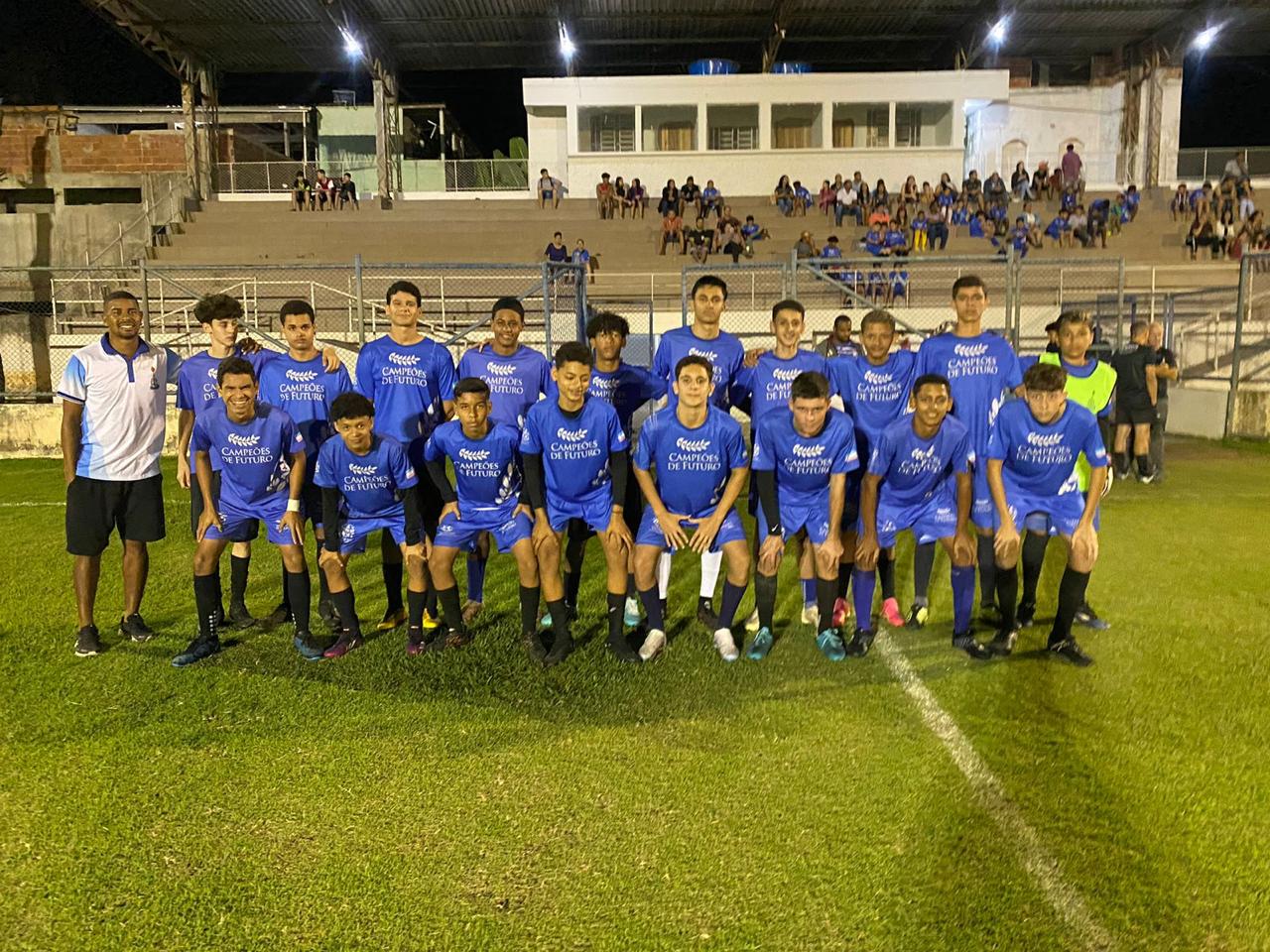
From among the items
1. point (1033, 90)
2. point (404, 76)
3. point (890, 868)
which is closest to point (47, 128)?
point (404, 76)

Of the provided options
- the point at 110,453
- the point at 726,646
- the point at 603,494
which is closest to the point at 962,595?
the point at 726,646

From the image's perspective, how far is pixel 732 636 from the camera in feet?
17.7

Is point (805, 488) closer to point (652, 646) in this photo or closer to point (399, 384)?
point (652, 646)

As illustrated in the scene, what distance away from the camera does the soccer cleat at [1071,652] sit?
495 centimetres

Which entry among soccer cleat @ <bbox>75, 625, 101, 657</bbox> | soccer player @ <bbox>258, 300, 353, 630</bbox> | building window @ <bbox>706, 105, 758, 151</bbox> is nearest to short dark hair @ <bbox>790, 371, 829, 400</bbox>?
soccer player @ <bbox>258, 300, 353, 630</bbox>

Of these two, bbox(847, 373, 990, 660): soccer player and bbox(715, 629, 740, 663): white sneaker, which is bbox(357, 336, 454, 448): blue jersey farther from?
bbox(847, 373, 990, 660): soccer player

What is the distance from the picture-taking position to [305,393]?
580 centimetres

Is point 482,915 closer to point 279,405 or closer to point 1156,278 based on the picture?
point 279,405

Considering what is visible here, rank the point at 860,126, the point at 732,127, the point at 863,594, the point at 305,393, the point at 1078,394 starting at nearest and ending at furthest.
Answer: the point at 863,594 → the point at 305,393 → the point at 1078,394 → the point at 860,126 → the point at 732,127

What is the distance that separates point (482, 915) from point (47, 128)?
31.9 metres

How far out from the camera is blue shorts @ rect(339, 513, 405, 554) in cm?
534

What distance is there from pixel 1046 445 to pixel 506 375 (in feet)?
11.3

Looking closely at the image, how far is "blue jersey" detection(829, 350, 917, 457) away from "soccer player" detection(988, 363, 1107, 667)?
89 centimetres

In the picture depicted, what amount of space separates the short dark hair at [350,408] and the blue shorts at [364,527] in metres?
0.65
